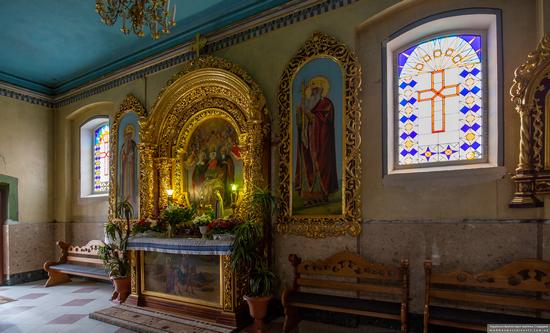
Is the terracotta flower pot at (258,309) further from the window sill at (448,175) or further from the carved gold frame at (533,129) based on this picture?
the carved gold frame at (533,129)

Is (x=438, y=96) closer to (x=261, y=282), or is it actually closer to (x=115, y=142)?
(x=261, y=282)

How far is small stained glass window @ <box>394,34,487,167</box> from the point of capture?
155 inches

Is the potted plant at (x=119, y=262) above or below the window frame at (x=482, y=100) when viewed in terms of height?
below

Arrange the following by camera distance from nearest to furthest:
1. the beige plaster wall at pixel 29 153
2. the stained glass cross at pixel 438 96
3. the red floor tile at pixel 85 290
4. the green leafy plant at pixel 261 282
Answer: the stained glass cross at pixel 438 96, the green leafy plant at pixel 261 282, the red floor tile at pixel 85 290, the beige plaster wall at pixel 29 153

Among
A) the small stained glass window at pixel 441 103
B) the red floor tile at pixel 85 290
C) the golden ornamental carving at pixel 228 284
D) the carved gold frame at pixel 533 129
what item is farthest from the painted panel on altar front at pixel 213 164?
the carved gold frame at pixel 533 129

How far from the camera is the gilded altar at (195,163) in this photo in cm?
480

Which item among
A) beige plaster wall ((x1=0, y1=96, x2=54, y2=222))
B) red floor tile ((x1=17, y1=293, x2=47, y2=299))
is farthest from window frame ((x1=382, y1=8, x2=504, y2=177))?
beige plaster wall ((x1=0, y1=96, x2=54, y2=222))

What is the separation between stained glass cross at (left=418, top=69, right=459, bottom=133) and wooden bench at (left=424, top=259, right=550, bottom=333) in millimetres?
1632

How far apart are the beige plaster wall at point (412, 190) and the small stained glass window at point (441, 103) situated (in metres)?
0.30

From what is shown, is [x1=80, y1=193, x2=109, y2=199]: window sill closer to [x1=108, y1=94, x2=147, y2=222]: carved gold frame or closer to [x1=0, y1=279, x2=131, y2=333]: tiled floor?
[x1=108, y1=94, x2=147, y2=222]: carved gold frame

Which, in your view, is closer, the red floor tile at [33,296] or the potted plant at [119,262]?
the potted plant at [119,262]

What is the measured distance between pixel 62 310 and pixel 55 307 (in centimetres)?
26

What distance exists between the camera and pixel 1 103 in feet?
24.5

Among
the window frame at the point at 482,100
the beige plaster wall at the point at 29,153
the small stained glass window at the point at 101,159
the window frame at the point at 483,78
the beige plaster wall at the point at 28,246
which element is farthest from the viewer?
the small stained glass window at the point at 101,159
